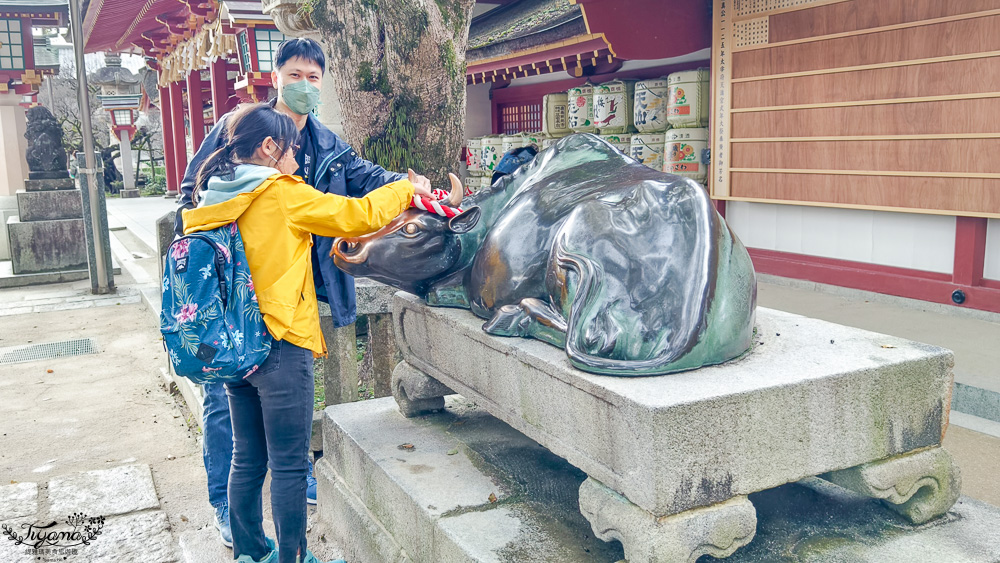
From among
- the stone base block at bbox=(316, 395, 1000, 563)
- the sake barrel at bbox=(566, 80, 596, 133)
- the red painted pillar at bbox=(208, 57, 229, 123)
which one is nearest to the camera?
the stone base block at bbox=(316, 395, 1000, 563)

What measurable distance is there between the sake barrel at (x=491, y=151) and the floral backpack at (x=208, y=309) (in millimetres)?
8336

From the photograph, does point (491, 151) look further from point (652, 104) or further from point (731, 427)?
point (731, 427)

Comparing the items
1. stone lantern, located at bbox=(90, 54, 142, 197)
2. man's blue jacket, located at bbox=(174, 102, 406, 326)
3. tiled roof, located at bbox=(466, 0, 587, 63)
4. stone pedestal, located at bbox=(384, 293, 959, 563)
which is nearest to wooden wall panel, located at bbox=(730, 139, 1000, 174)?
tiled roof, located at bbox=(466, 0, 587, 63)

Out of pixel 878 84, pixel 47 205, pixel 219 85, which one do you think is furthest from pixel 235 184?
pixel 219 85

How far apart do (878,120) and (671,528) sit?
5.14 m

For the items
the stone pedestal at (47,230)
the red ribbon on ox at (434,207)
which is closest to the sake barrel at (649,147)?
the red ribbon on ox at (434,207)

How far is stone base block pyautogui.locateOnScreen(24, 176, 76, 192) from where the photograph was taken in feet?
33.2

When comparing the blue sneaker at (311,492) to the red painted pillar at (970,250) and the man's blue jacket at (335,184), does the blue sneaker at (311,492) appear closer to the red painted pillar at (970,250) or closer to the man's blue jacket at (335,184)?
the man's blue jacket at (335,184)

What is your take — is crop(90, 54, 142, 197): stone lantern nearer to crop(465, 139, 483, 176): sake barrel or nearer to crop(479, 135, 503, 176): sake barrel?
crop(465, 139, 483, 176): sake barrel

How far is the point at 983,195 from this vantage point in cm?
544

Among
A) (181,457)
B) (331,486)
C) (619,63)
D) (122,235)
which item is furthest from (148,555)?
(122,235)

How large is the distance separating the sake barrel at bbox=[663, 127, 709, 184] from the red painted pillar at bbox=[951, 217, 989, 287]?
95.0 inches

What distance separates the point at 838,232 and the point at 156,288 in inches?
272

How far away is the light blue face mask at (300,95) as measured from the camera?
2.76m
